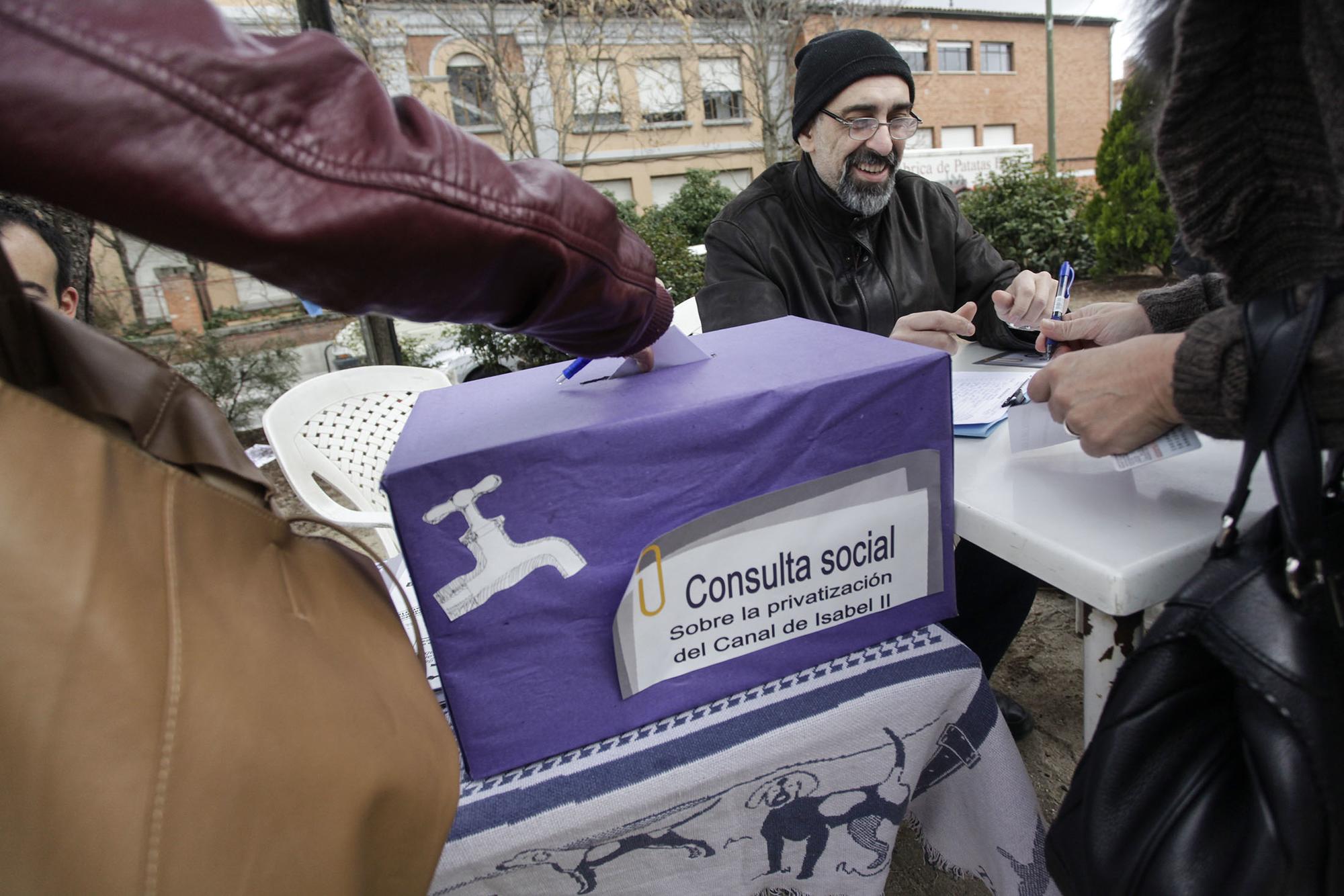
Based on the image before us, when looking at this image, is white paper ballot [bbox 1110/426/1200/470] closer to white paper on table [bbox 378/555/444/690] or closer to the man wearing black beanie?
white paper on table [bbox 378/555/444/690]

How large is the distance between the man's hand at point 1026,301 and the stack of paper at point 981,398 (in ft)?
0.76

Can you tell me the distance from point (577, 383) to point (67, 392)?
0.46 meters

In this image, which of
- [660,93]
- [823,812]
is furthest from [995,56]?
[823,812]

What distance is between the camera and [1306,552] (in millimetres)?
577

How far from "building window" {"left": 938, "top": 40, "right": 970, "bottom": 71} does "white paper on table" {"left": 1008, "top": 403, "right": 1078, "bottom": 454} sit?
2698 centimetres

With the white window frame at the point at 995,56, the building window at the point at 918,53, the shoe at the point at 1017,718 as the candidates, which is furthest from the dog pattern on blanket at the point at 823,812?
the white window frame at the point at 995,56

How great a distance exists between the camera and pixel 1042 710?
1932mm

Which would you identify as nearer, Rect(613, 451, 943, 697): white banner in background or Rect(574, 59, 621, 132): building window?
Rect(613, 451, 943, 697): white banner in background

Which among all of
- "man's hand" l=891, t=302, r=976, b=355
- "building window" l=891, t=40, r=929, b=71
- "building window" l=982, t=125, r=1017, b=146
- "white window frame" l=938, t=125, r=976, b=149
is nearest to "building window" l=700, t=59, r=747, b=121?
"building window" l=891, t=40, r=929, b=71

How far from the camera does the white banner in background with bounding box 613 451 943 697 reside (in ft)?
2.37

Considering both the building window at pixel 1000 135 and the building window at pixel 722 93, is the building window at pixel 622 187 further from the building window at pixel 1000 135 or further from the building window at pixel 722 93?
the building window at pixel 1000 135

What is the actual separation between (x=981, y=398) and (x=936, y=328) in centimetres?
16

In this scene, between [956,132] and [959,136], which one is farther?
[959,136]

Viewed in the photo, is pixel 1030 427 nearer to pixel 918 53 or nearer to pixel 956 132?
pixel 918 53
